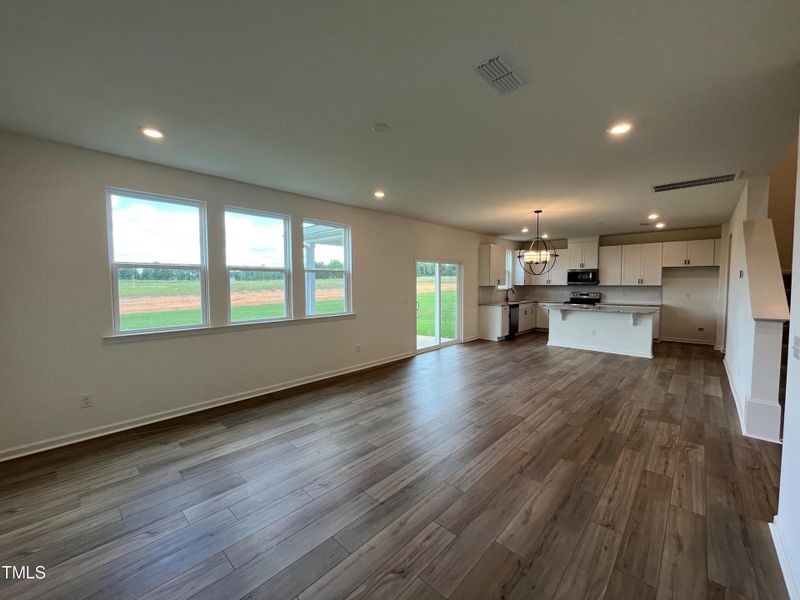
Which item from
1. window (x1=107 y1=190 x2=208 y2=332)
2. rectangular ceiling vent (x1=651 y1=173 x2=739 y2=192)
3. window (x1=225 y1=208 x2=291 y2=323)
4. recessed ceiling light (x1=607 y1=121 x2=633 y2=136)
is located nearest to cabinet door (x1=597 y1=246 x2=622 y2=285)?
rectangular ceiling vent (x1=651 y1=173 x2=739 y2=192)

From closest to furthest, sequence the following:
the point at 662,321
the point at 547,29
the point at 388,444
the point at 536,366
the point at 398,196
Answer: the point at 547,29 → the point at 388,444 → the point at 398,196 → the point at 536,366 → the point at 662,321

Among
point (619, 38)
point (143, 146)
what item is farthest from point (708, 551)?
point (143, 146)

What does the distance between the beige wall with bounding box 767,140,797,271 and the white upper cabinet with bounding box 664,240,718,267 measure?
158cm

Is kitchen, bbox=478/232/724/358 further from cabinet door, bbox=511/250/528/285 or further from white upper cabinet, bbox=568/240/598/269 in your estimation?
cabinet door, bbox=511/250/528/285

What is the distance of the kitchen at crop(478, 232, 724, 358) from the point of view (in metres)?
6.73

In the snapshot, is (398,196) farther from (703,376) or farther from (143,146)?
(703,376)

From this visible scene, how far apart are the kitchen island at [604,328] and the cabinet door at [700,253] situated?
1.50 meters

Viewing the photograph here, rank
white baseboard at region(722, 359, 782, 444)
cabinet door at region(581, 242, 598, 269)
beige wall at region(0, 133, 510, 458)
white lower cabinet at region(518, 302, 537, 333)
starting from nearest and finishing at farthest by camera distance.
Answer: beige wall at region(0, 133, 510, 458) < white baseboard at region(722, 359, 782, 444) < cabinet door at region(581, 242, 598, 269) < white lower cabinet at region(518, 302, 537, 333)

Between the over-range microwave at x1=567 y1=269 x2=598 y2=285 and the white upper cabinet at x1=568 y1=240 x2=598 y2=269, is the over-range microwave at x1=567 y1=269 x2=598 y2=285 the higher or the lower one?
the lower one

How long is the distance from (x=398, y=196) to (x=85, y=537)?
4430 mm

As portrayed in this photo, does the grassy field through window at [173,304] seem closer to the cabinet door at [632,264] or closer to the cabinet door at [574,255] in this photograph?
the cabinet door at [574,255]

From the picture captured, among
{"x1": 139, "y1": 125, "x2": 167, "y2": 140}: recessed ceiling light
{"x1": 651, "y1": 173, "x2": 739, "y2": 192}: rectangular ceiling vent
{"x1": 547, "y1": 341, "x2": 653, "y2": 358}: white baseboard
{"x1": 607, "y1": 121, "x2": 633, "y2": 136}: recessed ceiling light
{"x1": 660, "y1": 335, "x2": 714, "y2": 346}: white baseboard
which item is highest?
{"x1": 139, "y1": 125, "x2": 167, "y2": 140}: recessed ceiling light

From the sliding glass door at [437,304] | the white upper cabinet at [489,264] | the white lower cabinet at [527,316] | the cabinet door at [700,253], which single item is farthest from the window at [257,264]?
the cabinet door at [700,253]

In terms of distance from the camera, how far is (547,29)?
1595 mm
